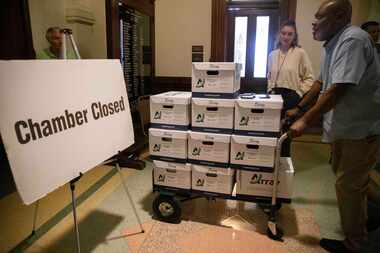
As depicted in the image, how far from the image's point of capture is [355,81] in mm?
1567

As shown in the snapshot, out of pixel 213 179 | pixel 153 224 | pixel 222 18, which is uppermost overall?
pixel 222 18

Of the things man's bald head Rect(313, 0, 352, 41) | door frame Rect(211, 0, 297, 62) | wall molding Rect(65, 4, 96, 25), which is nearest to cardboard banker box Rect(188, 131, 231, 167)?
man's bald head Rect(313, 0, 352, 41)

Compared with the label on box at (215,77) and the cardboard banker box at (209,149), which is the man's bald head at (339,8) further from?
the cardboard banker box at (209,149)

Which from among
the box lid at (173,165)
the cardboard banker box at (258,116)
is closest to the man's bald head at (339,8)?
the cardboard banker box at (258,116)

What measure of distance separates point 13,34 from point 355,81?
10.3 feet

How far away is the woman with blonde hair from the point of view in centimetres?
278

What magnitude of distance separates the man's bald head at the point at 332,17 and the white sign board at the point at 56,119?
4.27ft

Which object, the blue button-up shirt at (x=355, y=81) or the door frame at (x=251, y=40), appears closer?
the blue button-up shirt at (x=355, y=81)

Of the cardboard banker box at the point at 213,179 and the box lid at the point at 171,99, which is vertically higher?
the box lid at the point at 171,99

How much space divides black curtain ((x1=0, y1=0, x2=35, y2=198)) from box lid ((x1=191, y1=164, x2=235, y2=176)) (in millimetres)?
1922

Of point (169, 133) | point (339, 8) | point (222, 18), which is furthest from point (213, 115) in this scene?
point (222, 18)

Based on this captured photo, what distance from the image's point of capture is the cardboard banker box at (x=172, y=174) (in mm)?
2117

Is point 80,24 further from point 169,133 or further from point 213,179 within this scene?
point 213,179

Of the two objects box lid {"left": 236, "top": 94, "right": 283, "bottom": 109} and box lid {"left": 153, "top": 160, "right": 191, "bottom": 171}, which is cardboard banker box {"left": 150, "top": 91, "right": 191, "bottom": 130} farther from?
box lid {"left": 236, "top": 94, "right": 283, "bottom": 109}
